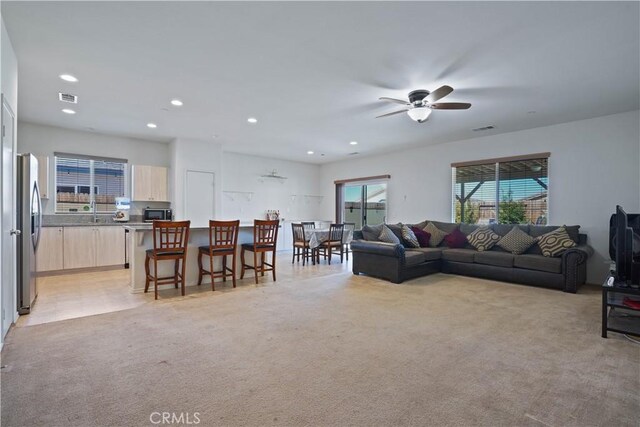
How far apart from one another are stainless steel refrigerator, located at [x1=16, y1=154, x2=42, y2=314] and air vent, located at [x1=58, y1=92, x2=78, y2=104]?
1.26 meters

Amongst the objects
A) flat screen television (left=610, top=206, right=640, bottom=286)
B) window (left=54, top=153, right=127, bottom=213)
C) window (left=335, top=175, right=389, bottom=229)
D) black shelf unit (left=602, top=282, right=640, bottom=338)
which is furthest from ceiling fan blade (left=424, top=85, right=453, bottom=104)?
window (left=54, top=153, right=127, bottom=213)

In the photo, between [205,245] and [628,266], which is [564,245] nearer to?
[628,266]

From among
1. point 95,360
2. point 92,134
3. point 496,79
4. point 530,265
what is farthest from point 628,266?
point 92,134

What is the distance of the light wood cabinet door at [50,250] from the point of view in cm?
518

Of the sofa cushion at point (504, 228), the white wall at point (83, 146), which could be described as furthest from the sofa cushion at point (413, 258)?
the white wall at point (83, 146)

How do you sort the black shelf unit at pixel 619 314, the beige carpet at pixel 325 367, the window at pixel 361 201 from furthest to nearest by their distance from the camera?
the window at pixel 361 201, the black shelf unit at pixel 619 314, the beige carpet at pixel 325 367

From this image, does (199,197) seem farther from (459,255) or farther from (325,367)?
(325,367)

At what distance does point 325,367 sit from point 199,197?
5.55m

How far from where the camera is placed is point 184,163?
6.63 metres

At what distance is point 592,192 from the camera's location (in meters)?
4.99

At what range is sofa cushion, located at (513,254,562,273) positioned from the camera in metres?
4.48

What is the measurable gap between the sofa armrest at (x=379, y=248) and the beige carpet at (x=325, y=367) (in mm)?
1240

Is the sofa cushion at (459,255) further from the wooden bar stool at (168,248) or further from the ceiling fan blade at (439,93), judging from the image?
the wooden bar stool at (168,248)

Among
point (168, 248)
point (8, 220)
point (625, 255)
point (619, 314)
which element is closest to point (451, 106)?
point (625, 255)
